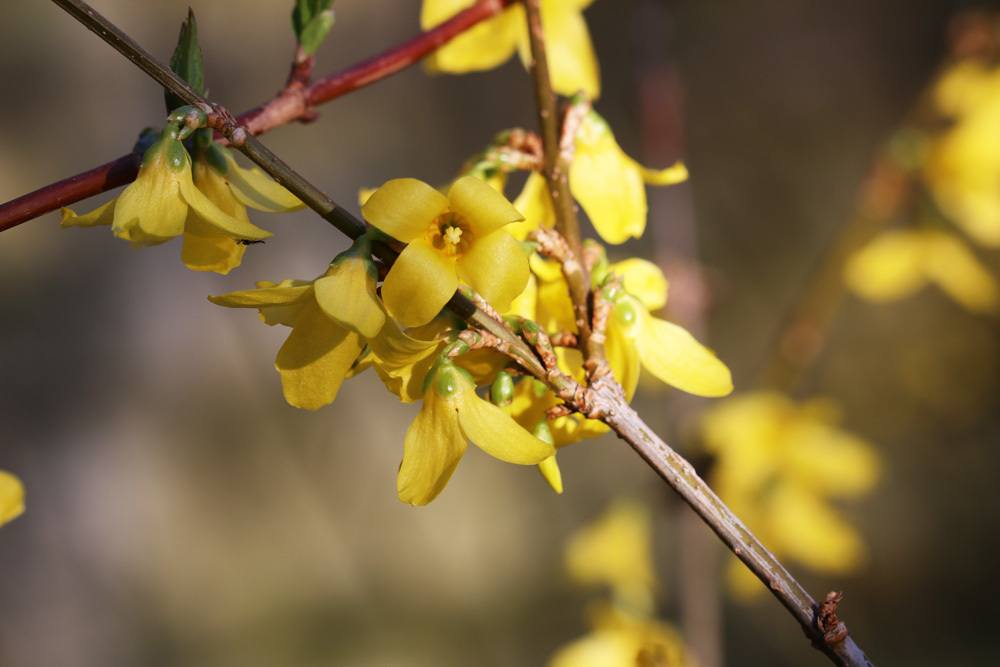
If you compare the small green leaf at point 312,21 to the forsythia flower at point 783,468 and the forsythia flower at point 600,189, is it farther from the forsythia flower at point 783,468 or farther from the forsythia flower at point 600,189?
the forsythia flower at point 783,468

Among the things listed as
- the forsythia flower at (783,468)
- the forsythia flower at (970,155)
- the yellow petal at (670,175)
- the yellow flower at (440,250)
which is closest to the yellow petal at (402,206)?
the yellow flower at (440,250)

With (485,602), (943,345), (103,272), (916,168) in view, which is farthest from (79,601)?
(943,345)

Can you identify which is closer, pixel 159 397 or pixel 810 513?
pixel 810 513

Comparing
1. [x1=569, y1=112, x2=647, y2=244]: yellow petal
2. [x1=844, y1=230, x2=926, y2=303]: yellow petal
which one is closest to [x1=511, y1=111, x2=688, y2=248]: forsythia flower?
[x1=569, y1=112, x2=647, y2=244]: yellow petal

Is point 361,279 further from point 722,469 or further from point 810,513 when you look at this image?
point 810,513

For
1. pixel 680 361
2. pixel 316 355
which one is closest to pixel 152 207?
pixel 316 355

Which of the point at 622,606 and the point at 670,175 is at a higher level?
the point at 670,175

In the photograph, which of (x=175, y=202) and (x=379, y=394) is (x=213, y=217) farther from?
(x=379, y=394)

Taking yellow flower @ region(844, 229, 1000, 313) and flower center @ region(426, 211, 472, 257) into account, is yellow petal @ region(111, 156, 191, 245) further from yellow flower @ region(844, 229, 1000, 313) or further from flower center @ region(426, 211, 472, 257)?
yellow flower @ region(844, 229, 1000, 313)
